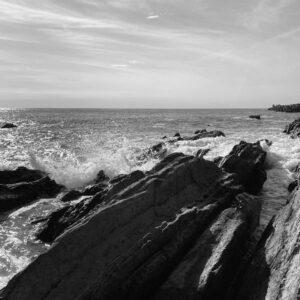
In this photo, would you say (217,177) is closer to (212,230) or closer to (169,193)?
Answer: (169,193)

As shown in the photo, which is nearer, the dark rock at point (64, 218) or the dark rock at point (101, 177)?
the dark rock at point (64, 218)

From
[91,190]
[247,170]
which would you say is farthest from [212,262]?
[91,190]

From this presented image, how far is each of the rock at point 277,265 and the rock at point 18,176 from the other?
15.1 meters

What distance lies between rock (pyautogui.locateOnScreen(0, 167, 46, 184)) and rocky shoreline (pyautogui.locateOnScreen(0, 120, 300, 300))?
11049mm

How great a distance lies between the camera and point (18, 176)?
2158 centimetres

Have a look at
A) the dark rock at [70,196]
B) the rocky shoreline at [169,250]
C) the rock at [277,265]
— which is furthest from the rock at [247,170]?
the dark rock at [70,196]

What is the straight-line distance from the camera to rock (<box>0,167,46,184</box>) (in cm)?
2100

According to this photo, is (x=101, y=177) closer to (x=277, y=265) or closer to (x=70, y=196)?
(x=70, y=196)

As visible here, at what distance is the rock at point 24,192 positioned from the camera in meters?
17.6

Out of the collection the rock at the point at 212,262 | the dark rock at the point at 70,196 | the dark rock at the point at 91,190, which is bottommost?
the dark rock at the point at 70,196

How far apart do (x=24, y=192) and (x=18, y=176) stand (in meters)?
3.11

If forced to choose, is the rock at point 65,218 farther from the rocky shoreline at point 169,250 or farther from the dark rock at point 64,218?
the rocky shoreline at point 169,250

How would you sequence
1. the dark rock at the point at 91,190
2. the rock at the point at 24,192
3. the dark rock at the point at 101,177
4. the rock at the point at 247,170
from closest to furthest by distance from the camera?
the rock at the point at 24,192 → the rock at the point at 247,170 → the dark rock at the point at 91,190 → the dark rock at the point at 101,177

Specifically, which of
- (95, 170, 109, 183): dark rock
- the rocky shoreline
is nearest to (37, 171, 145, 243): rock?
the rocky shoreline
